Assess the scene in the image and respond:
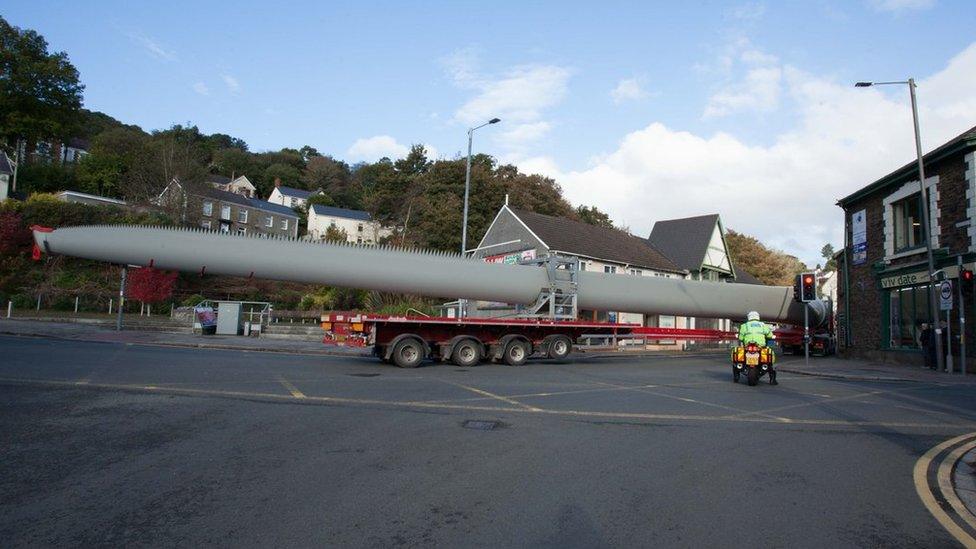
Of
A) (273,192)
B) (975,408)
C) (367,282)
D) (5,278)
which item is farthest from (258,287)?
(273,192)

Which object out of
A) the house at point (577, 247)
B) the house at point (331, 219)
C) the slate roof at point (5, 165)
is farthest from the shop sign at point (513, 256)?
the slate roof at point (5, 165)

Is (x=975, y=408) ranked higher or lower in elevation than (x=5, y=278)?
lower

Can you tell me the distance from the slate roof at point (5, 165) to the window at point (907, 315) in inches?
2451

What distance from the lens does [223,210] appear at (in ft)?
207

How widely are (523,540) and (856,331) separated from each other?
25.2 metres

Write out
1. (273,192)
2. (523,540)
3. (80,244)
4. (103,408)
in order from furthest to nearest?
(273,192) → (80,244) → (103,408) → (523,540)

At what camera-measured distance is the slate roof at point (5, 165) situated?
2076 inches

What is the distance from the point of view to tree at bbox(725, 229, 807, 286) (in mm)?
68000

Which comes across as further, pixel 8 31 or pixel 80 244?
pixel 8 31

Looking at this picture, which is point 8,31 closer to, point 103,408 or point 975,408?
point 103,408

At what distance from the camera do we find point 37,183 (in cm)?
5731

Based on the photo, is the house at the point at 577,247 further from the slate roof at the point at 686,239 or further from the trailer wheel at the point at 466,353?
the trailer wheel at the point at 466,353

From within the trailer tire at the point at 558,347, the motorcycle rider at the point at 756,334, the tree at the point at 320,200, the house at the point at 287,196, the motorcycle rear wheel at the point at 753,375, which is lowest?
the motorcycle rear wheel at the point at 753,375

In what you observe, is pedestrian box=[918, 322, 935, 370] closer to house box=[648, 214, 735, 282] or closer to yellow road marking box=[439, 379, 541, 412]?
yellow road marking box=[439, 379, 541, 412]
